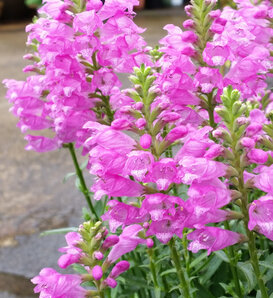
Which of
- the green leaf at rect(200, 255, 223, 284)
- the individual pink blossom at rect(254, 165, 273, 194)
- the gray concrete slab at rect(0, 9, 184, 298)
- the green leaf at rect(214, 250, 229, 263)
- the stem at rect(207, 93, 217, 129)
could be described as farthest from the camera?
the gray concrete slab at rect(0, 9, 184, 298)

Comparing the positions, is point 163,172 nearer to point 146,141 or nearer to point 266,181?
point 146,141

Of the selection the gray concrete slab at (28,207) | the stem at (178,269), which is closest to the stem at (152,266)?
the stem at (178,269)

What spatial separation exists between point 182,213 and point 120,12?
70 cm

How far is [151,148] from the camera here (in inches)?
56.8

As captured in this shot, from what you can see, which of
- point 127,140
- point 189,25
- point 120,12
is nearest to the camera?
point 127,140

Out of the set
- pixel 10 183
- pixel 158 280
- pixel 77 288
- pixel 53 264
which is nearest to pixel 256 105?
pixel 158 280

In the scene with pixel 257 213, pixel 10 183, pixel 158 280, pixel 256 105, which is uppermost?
pixel 257 213

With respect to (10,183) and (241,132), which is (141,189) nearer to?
(241,132)

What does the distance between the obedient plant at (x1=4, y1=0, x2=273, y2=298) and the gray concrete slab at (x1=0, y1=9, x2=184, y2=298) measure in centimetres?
150

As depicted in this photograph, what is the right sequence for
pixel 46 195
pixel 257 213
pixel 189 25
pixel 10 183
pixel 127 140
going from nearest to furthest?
pixel 257 213
pixel 127 140
pixel 189 25
pixel 46 195
pixel 10 183

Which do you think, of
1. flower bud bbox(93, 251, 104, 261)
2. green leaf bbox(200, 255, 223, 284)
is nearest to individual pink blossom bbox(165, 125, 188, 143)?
flower bud bbox(93, 251, 104, 261)

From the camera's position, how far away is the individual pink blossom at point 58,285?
1.46 m

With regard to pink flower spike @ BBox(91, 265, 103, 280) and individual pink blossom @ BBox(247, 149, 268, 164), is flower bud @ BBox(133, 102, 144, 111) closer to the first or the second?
individual pink blossom @ BBox(247, 149, 268, 164)

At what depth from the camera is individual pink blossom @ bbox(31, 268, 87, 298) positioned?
1457mm
